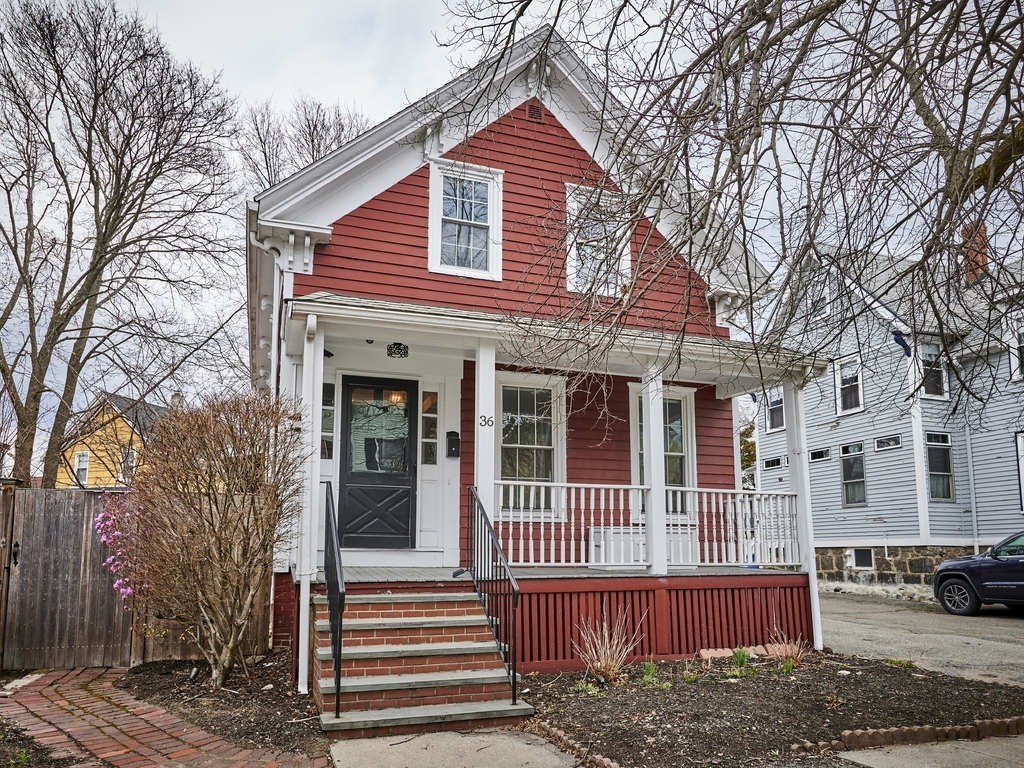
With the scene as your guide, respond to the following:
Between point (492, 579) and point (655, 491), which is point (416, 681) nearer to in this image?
point (492, 579)

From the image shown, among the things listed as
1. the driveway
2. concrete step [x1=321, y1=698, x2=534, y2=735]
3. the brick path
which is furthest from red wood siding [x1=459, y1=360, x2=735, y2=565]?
the brick path

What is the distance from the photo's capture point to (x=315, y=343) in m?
7.34

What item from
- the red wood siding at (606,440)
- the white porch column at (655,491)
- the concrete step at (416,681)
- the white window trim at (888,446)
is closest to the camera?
the concrete step at (416,681)

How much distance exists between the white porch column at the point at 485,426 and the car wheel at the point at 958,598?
10357mm

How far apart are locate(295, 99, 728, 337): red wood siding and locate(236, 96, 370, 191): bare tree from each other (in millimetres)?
13784

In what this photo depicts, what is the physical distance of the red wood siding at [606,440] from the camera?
934 centimetres

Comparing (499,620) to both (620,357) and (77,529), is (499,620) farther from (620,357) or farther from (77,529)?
(77,529)

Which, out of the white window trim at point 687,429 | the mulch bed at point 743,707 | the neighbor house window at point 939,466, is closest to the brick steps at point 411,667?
the mulch bed at point 743,707

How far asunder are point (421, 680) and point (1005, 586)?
11354 mm

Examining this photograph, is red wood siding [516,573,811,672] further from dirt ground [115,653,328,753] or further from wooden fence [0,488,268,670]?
wooden fence [0,488,268,670]

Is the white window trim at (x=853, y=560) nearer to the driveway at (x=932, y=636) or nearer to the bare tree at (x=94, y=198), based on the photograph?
the driveway at (x=932, y=636)

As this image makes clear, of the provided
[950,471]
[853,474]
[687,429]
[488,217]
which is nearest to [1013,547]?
[950,471]

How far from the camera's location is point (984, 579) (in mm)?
13383

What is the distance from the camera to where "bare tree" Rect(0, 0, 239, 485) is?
14672mm
